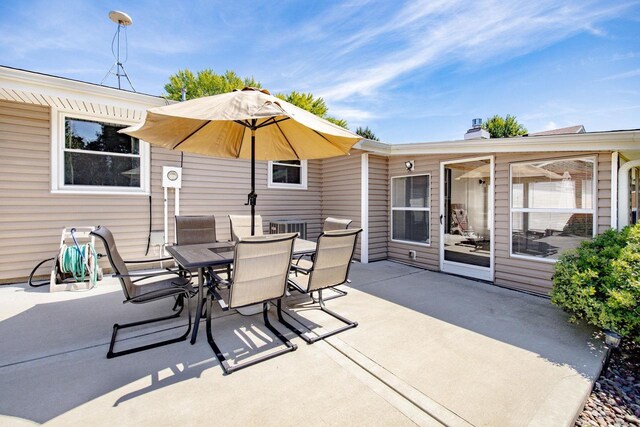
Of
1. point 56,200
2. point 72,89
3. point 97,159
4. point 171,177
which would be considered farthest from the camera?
point 171,177

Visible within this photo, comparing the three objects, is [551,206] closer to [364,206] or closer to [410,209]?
[410,209]

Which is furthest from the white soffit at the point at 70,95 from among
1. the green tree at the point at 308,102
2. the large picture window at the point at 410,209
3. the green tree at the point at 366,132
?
the green tree at the point at 366,132

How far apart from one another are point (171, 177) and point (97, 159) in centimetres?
121

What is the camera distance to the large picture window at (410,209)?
19.4ft

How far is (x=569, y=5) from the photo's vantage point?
490 cm

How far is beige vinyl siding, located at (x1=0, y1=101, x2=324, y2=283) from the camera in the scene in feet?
14.6

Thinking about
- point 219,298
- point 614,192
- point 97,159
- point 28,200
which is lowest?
point 219,298

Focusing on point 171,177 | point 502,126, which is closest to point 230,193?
point 171,177

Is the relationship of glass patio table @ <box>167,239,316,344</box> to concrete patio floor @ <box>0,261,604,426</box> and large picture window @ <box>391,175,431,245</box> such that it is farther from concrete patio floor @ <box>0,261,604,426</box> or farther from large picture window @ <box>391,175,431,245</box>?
large picture window @ <box>391,175,431,245</box>

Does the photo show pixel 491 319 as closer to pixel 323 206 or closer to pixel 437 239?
pixel 437 239

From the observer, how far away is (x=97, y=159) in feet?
16.7

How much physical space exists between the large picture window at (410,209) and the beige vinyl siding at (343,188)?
864mm

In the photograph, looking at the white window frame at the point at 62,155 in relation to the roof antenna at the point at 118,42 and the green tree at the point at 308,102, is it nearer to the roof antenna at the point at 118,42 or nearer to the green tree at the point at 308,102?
the roof antenna at the point at 118,42

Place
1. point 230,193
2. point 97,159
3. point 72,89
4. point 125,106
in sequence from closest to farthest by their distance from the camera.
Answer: point 72,89 < point 125,106 < point 97,159 < point 230,193
